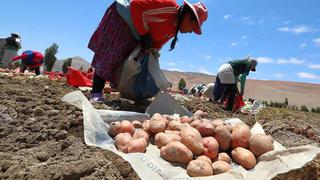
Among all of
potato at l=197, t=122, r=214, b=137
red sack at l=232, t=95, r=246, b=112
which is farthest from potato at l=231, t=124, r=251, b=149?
red sack at l=232, t=95, r=246, b=112

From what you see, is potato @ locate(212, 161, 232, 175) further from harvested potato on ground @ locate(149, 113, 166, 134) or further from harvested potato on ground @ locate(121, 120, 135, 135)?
harvested potato on ground @ locate(121, 120, 135, 135)

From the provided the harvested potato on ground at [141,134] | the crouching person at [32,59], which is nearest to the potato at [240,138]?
the harvested potato on ground at [141,134]

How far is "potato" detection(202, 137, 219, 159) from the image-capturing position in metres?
2.04

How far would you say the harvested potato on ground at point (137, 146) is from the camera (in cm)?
202

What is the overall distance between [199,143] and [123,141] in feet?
1.29

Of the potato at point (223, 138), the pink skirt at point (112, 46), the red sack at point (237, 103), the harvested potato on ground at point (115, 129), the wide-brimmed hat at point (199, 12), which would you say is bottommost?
the red sack at point (237, 103)

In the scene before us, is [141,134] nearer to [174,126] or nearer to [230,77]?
[174,126]

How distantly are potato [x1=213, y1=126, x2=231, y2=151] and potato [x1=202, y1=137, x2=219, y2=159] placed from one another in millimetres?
74

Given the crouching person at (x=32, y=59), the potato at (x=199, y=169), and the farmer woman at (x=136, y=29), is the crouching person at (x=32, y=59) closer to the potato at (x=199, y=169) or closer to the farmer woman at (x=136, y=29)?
the farmer woman at (x=136, y=29)

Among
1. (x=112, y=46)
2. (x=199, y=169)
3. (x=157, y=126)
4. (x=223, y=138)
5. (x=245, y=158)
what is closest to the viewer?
(x=199, y=169)

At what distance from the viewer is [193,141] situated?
2.02 metres

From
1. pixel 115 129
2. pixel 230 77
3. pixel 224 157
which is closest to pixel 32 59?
pixel 230 77

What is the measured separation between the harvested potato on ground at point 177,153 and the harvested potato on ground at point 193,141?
0.21ft

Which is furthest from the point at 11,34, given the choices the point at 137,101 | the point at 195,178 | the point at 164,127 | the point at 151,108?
the point at 195,178
